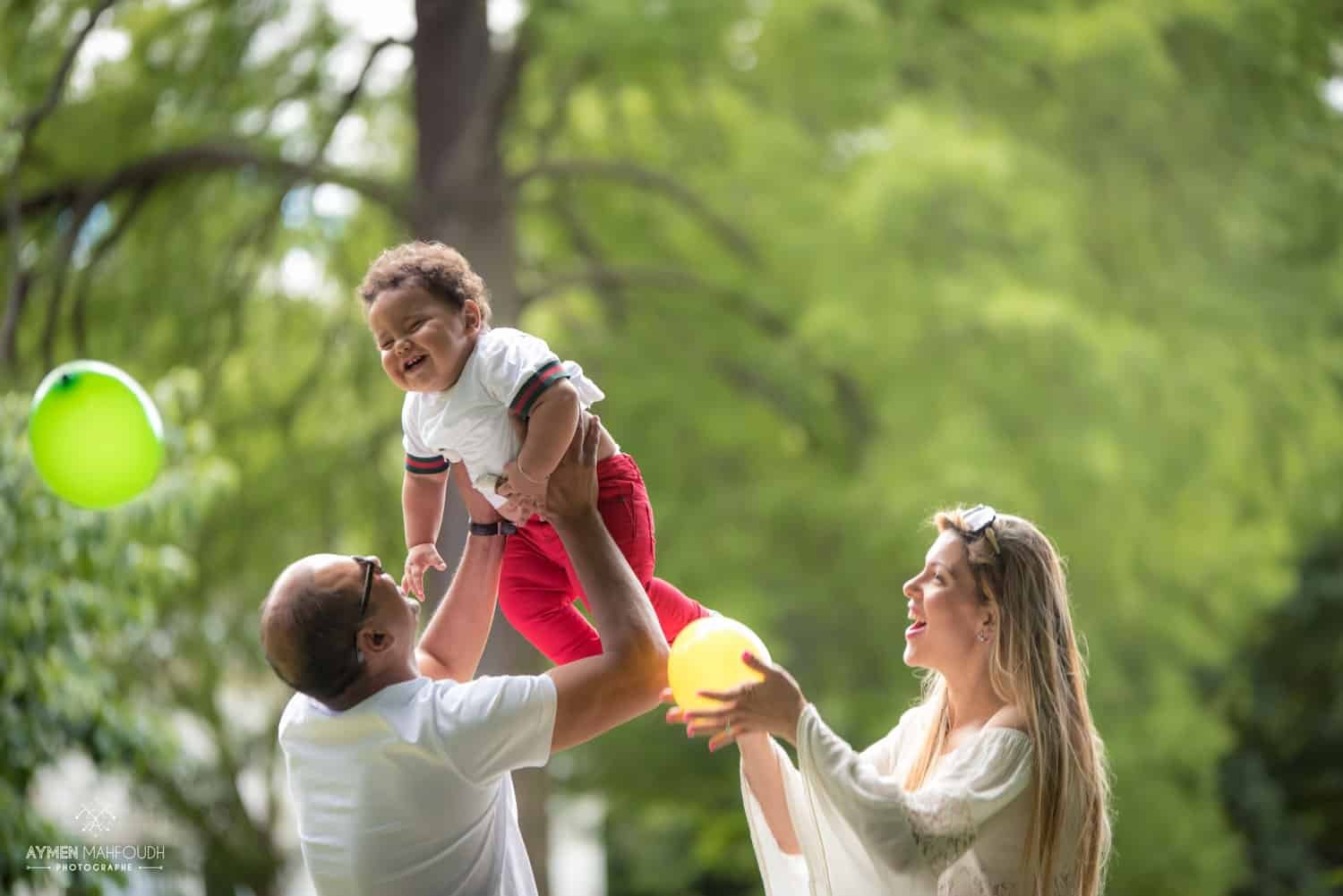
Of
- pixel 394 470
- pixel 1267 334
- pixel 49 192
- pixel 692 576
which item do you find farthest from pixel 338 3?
pixel 1267 334

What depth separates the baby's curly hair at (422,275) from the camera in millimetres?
1985

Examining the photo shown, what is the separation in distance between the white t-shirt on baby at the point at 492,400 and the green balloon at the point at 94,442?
1.04 metres

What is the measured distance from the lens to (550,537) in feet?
6.86

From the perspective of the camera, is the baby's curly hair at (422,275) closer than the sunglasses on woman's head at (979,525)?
Yes

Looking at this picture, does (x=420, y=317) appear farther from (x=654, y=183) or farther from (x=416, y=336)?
(x=654, y=183)

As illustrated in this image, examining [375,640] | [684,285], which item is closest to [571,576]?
[375,640]

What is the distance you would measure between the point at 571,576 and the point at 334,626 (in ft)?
1.41

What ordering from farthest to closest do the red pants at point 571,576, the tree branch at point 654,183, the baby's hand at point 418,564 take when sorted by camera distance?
the tree branch at point 654,183, the baby's hand at point 418,564, the red pants at point 571,576

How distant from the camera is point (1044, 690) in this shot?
2115 millimetres

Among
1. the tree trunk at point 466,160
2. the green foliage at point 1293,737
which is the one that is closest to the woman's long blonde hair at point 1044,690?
the tree trunk at point 466,160

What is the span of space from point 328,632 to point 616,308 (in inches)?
227

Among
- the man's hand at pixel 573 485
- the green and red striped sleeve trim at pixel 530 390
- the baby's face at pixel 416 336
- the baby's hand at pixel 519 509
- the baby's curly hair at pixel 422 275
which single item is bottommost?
the baby's hand at pixel 519 509

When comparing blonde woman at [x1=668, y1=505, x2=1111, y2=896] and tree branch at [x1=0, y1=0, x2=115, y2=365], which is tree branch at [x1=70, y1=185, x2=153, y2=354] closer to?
tree branch at [x1=0, y1=0, x2=115, y2=365]

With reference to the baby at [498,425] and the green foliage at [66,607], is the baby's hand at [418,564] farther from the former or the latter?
the green foliage at [66,607]
